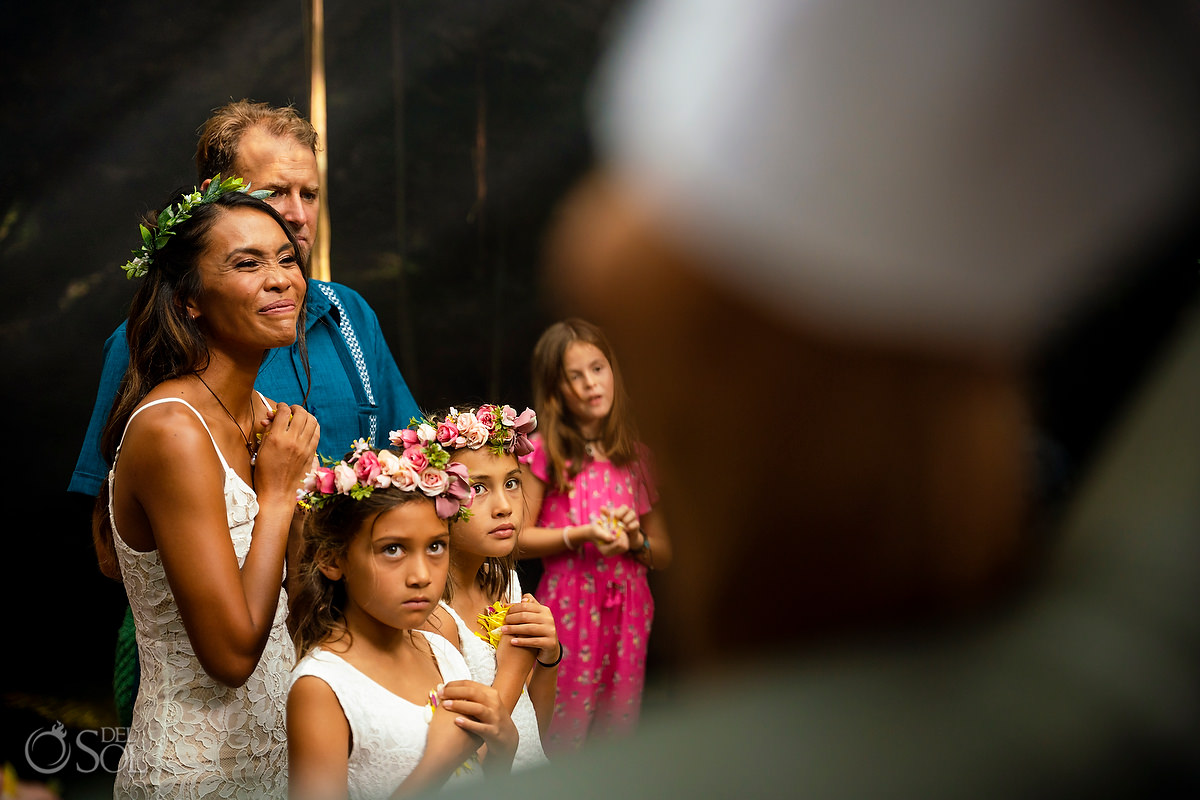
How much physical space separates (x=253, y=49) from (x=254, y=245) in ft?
4.41

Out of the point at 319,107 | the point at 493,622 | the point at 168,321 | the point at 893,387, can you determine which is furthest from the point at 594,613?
the point at 893,387

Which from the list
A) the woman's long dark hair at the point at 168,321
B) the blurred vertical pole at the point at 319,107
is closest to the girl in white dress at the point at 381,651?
the woman's long dark hair at the point at 168,321

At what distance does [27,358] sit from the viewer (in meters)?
2.28

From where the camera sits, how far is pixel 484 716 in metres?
1.26

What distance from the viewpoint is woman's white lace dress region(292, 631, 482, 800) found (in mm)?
1220

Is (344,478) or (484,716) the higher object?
(344,478)

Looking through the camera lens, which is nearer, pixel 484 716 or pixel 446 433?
pixel 484 716

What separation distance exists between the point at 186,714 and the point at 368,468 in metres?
0.41

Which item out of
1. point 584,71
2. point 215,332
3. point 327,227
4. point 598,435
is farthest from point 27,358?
point 584,71

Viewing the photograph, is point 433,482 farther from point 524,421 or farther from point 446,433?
point 524,421

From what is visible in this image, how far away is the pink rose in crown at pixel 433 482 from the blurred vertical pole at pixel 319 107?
4.50ft

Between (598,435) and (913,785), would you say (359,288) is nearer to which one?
(598,435)

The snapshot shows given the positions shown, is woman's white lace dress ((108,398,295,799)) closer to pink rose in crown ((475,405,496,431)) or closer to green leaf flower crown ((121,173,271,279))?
green leaf flower crown ((121,173,271,279))

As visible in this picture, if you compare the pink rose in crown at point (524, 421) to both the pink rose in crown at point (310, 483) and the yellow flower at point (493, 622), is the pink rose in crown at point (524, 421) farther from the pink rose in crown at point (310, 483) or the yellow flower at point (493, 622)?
the pink rose in crown at point (310, 483)
